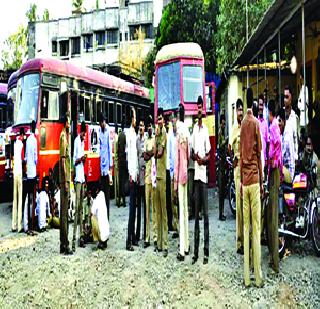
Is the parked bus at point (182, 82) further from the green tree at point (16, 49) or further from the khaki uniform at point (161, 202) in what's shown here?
the green tree at point (16, 49)

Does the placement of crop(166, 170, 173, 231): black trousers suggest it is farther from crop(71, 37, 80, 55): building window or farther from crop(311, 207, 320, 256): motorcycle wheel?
crop(71, 37, 80, 55): building window

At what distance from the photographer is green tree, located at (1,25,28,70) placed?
39003mm

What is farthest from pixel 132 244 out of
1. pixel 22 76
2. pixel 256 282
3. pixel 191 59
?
pixel 191 59

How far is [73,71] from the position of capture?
13805 millimetres

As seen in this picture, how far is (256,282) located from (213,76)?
66.1 ft

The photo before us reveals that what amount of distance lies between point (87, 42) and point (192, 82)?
3002cm

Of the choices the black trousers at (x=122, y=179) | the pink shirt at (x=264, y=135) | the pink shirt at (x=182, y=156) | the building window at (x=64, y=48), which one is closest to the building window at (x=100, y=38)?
the building window at (x=64, y=48)

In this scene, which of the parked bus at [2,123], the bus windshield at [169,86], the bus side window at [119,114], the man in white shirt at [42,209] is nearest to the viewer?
the man in white shirt at [42,209]

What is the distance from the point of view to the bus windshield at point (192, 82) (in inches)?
555

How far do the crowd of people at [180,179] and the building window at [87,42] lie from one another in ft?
107

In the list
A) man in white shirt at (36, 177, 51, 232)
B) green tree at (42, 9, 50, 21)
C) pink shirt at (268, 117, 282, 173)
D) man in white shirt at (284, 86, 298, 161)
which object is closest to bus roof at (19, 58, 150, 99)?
man in white shirt at (36, 177, 51, 232)

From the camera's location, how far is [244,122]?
682cm

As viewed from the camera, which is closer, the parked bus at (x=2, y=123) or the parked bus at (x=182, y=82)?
the parked bus at (x=182, y=82)

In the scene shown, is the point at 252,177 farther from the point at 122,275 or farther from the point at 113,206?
the point at 113,206
